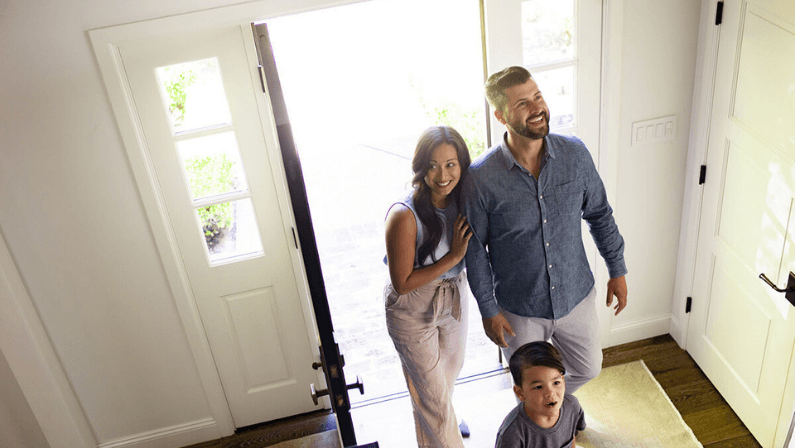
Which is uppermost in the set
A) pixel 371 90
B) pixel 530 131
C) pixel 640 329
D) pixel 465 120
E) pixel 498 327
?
pixel 530 131

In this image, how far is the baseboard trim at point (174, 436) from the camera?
3102 millimetres

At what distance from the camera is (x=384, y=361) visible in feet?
11.7

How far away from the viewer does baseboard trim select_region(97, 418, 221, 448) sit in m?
3.10

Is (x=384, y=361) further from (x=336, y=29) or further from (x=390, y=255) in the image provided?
(x=336, y=29)

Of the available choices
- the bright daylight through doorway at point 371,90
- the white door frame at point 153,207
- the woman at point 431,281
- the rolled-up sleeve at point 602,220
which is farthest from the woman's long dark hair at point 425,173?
the bright daylight through doorway at point 371,90

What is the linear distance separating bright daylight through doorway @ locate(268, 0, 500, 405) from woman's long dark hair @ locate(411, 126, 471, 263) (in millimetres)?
3312

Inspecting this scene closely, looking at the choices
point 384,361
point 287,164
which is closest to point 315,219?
point 384,361

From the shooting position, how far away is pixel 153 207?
2604 mm

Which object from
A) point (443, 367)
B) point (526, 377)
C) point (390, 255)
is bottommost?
point (443, 367)

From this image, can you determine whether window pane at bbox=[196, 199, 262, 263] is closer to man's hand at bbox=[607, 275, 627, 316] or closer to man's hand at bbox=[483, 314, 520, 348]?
man's hand at bbox=[483, 314, 520, 348]

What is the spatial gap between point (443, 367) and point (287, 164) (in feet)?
4.04

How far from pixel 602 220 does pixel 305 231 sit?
1.18 meters

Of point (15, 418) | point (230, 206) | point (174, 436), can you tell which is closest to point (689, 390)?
point (230, 206)

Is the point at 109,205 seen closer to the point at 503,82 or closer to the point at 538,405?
the point at 503,82
